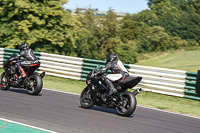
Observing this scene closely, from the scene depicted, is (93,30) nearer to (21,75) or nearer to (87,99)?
(21,75)

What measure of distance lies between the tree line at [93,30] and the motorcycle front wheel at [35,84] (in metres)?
23.1

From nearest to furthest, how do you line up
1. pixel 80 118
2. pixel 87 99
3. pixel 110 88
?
pixel 80 118
pixel 110 88
pixel 87 99

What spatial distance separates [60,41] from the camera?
36.8 m

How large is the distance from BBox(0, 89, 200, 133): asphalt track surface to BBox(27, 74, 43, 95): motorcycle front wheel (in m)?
0.22

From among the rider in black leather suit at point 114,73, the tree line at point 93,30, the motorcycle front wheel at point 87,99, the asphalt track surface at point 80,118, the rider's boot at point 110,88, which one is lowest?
the asphalt track surface at point 80,118

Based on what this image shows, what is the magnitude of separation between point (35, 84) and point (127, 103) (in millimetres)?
3534

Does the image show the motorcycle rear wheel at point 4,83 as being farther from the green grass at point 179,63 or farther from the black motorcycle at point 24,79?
the green grass at point 179,63

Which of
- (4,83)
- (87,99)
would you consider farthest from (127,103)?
(4,83)

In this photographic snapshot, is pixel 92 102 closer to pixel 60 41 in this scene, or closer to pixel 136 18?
pixel 60 41

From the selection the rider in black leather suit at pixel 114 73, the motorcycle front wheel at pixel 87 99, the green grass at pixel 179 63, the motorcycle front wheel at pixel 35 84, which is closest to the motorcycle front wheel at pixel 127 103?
the rider in black leather suit at pixel 114 73

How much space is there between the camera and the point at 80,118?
777cm

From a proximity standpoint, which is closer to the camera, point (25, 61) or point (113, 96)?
point (113, 96)

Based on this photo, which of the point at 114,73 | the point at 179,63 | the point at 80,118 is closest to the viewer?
the point at 80,118

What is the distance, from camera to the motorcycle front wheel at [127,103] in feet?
26.1
